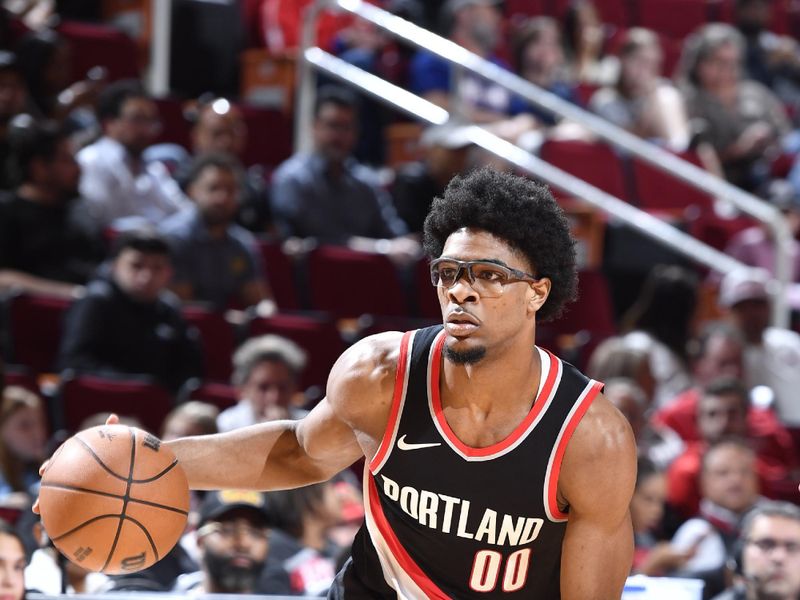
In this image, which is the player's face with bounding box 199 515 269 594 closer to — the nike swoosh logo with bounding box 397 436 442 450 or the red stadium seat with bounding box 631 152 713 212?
the nike swoosh logo with bounding box 397 436 442 450

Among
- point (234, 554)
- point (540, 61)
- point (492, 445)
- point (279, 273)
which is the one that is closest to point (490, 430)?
point (492, 445)

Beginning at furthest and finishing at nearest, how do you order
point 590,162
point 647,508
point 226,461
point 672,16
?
point 672,16 < point 590,162 < point 647,508 < point 226,461

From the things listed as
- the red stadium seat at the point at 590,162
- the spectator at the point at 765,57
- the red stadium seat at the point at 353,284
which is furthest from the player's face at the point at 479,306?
the spectator at the point at 765,57

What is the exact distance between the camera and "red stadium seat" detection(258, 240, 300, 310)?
7590 mm

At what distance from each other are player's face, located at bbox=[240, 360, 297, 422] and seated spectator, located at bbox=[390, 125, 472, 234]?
6.26 feet

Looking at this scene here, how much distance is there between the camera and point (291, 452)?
3.72 metres

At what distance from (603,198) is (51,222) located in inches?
115

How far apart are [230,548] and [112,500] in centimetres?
156

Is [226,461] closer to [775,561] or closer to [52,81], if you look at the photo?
[775,561]

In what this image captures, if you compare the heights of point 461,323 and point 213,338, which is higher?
point 461,323

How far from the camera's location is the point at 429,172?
318 inches

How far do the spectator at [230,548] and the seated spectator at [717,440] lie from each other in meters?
2.07

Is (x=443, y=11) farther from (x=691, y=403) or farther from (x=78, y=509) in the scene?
(x=78, y=509)

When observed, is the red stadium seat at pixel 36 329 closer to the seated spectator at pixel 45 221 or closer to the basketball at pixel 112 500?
the seated spectator at pixel 45 221
